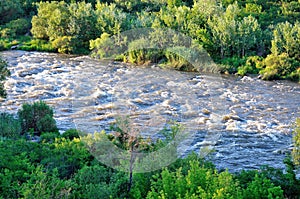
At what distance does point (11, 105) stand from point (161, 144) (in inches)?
680

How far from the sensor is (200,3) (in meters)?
53.7

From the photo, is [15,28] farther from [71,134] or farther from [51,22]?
[71,134]

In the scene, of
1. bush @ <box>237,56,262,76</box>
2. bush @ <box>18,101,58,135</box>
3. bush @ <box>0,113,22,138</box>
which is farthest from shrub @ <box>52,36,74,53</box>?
bush @ <box>0,113,22,138</box>

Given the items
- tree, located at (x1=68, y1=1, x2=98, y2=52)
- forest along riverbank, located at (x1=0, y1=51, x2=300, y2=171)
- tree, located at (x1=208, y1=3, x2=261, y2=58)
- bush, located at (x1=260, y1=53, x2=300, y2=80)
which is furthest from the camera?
tree, located at (x1=68, y1=1, x2=98, y2=52)

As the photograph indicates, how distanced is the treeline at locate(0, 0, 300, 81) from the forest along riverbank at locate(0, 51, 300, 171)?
2.77 meters

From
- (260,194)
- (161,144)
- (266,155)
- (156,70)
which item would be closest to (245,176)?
(260,194)

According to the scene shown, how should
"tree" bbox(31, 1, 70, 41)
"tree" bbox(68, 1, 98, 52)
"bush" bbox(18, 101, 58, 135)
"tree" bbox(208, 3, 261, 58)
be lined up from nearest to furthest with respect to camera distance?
"bush" bbox(18, 101, 58, 135), "tree" bbox(208, 3, 261, 58), "tree" bbox(68, 1, 98, 52), "tree" bbox(31, 1, 70, 41)

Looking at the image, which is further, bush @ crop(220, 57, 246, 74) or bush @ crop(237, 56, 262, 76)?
bush @ crop(220, 57, 246, 74)

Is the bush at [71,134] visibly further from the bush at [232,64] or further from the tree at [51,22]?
the tree at [51,22]

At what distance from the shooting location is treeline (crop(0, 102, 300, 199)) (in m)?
12.9

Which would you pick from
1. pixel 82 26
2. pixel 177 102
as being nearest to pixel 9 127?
pixel 177 102

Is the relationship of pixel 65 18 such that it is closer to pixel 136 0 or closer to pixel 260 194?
pixel 136 0

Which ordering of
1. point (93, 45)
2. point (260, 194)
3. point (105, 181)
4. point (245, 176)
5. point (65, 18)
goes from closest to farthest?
1. point (260, 194)
2. point (105, 181)
3. point (245, 176)
4. point (93, 45)
5. point (65, 18)

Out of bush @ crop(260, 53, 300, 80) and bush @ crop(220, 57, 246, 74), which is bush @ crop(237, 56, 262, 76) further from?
bush @ crop(260, 53, 300, 80)
